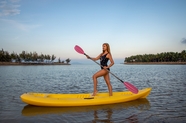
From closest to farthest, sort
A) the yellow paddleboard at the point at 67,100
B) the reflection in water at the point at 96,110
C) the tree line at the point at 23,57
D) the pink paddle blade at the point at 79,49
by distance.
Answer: the reflection in water at the point at 96,110, the yellow paddleboard at the point at 67,100, the pink paddle blade at the point at 79,49, the tree line at the point at 23,57

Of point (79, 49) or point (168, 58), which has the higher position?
point (168, 58)

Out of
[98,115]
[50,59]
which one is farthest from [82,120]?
[50,59]

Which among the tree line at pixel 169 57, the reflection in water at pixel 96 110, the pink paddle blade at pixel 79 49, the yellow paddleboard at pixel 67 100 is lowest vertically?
the reflection in water at pixel 96 110

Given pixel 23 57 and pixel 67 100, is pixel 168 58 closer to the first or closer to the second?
pixel 23 57

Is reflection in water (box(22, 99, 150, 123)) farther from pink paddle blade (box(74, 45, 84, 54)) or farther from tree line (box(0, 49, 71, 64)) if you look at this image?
tree line (box(0, 49, 71, 64))

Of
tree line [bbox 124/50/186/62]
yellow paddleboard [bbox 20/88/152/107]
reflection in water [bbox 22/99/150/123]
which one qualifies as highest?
tree line [bbox 124/50/186/62]

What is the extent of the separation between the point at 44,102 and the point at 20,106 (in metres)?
1.34

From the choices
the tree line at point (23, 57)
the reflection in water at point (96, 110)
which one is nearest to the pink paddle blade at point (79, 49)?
the reflection in water at point (96, 110)

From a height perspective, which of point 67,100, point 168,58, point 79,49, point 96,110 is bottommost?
point 96,110

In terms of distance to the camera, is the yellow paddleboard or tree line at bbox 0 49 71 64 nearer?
the yellow paddleboard

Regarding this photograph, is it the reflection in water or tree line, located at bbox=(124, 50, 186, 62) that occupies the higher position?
tree line, located at bbox=(124, 50, 186, 62)

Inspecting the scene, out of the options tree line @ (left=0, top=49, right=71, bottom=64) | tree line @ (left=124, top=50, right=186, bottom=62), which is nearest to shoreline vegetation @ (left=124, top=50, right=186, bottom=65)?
tree line @ (left=124, top=50, right=186, bottom=62)

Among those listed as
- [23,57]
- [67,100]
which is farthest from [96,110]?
[23,57]

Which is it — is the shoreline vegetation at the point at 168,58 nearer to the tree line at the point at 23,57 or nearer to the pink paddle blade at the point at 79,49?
the tree line at the point at 23,57
